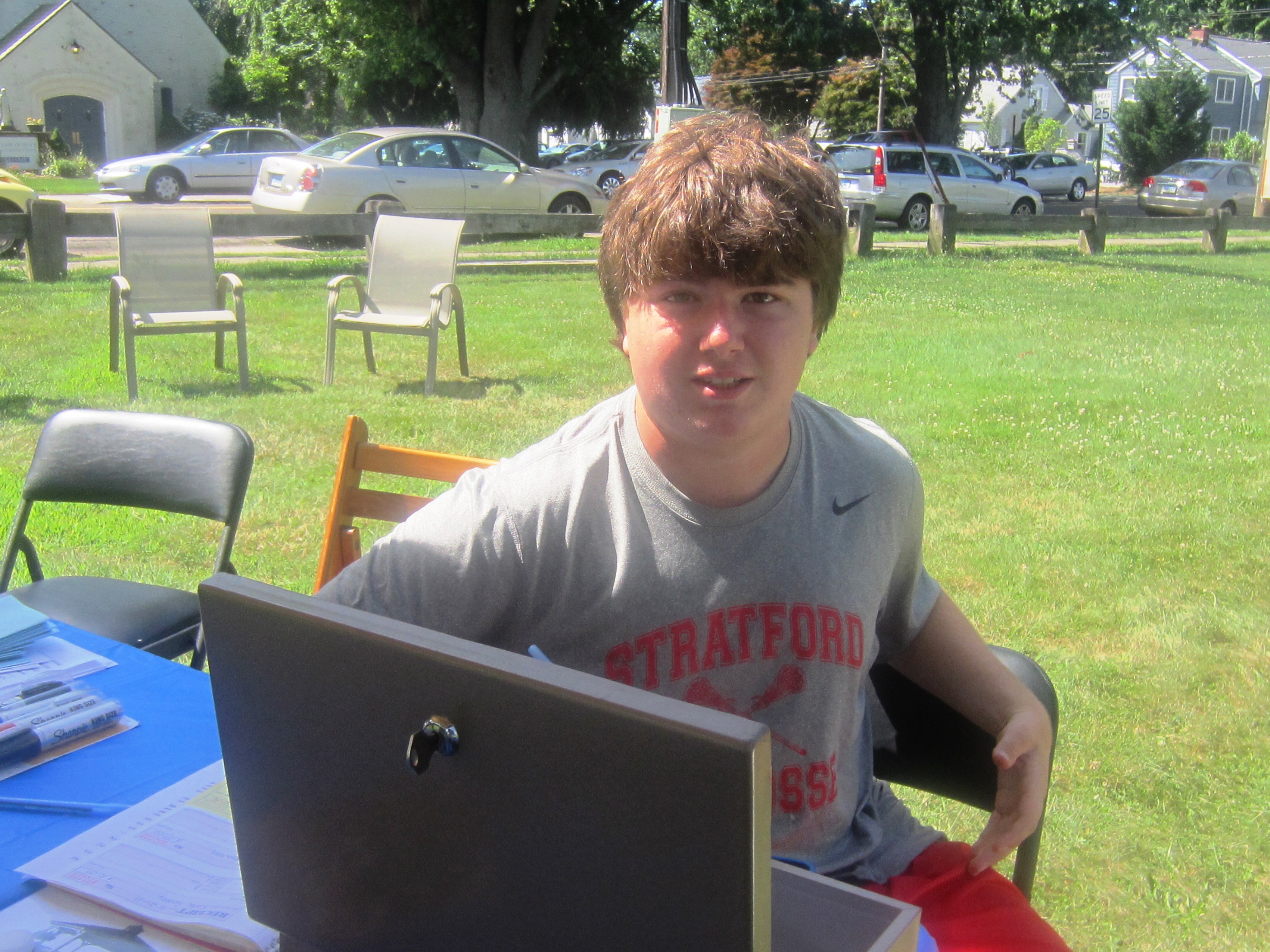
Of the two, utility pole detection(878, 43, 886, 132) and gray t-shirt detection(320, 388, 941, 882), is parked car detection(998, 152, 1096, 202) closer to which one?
utility pole detection(878, 43, 886, 132)

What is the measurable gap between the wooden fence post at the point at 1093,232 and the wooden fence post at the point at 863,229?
3.23m

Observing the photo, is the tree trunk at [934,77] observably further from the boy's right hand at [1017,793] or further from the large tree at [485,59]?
the boy's right hand at [1017,793]

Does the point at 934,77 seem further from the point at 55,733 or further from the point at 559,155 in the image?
the point at 55,733

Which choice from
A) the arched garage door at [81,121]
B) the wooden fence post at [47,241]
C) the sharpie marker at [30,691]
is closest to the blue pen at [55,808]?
the sharpie marker at [30,691]

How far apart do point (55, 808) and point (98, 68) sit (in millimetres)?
38183

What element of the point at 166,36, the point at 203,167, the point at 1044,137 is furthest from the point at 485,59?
the point at 1044,137

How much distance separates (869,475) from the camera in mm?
1650

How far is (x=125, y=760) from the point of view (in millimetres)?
1646

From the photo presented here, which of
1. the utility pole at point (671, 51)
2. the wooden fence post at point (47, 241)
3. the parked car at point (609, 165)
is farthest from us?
the parked car at point (609, 165)

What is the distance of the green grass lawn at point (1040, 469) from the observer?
294 cm

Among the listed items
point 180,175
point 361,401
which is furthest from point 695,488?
point 180,175

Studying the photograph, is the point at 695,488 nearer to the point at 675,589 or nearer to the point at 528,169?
the point at 675,589

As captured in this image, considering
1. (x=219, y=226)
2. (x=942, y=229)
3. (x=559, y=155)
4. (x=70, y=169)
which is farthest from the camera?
(x=70, y=169)

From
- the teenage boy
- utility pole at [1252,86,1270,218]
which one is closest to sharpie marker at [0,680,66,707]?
the teenage boy
